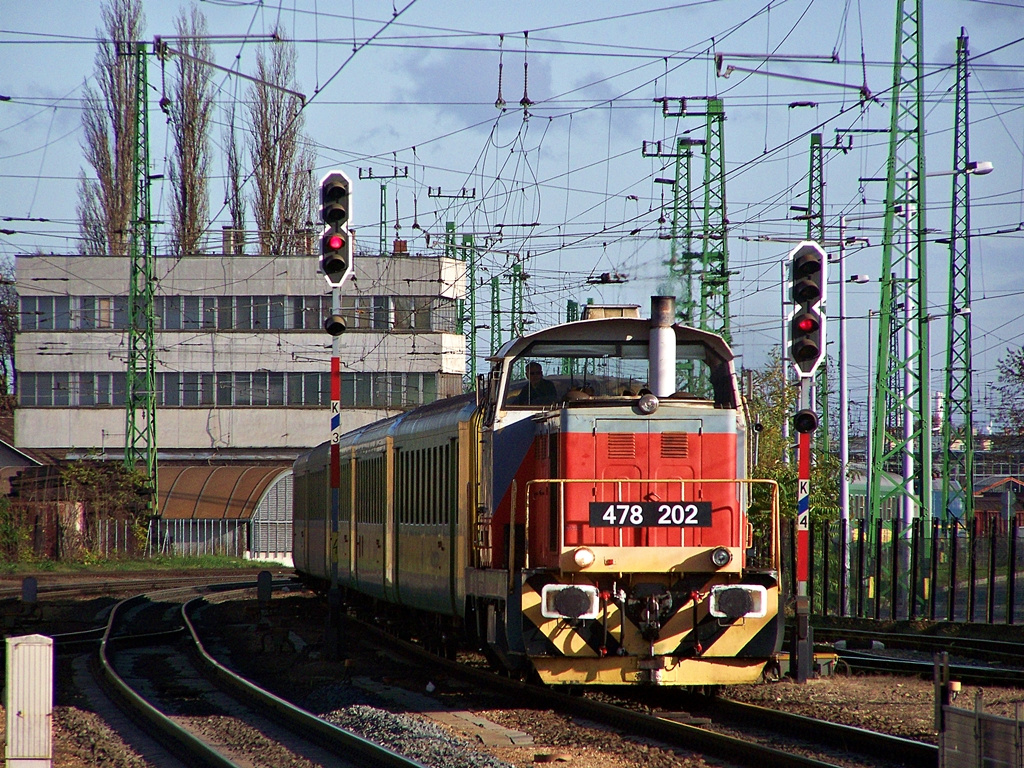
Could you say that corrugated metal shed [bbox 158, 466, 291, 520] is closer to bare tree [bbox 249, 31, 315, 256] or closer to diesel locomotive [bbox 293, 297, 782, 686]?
bare tree [bbox 249, 31, 315, 256]

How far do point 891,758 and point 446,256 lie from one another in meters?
53.0

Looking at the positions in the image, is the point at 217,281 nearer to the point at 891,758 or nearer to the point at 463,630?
the point at 463,630

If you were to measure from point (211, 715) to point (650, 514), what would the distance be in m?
4.81

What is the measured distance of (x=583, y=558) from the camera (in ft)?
34.1

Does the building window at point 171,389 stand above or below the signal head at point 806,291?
below

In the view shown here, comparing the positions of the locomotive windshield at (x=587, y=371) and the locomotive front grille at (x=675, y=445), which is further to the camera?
the locomotive windshield at (x=587, y=371)

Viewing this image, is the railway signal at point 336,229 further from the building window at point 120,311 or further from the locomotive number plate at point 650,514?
the building window at point 120,311

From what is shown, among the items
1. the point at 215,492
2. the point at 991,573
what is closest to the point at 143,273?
the point at 215,492

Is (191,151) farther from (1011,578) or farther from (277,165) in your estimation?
(1011,578)

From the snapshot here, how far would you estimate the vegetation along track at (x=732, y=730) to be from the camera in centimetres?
875

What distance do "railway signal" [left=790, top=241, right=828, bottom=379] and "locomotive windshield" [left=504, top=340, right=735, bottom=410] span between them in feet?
4.01

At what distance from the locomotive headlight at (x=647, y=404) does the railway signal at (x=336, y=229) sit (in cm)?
540

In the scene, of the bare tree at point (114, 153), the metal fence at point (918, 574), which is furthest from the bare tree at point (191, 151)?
the metal fence at point (918, 574)

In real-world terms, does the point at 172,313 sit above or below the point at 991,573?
above
